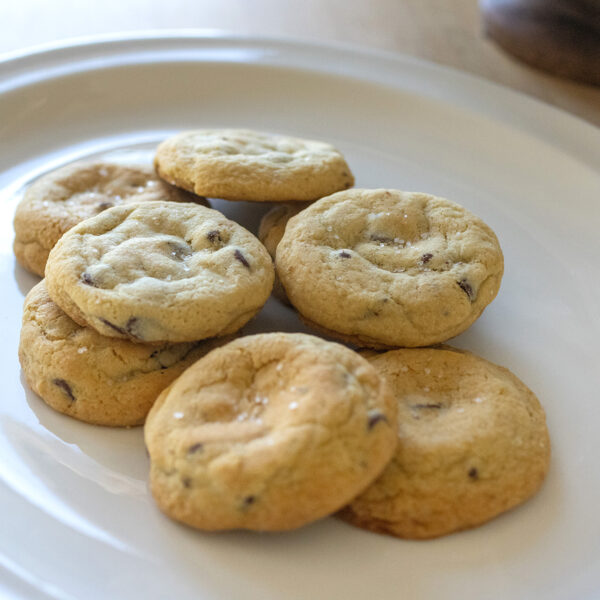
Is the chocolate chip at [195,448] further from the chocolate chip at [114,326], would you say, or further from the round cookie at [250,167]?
the round cookie at [250,167]

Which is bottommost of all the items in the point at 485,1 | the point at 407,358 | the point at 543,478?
the point at 543,478

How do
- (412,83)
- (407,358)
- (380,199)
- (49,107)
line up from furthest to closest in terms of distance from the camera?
(412,83)
(49,107)
(380,199)
(407,358)

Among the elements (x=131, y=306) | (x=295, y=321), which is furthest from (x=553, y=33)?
(x=131, y=306)

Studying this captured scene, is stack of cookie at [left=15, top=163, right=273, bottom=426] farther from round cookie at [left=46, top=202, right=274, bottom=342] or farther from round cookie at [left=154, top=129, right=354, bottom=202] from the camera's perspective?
round cookie at [left=154, top=129, right=354, bottom=202]

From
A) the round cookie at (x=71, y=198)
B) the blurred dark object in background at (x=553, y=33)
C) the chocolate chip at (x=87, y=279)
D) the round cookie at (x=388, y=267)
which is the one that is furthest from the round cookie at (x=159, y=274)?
the blurred dark object in background at (x=553, y=33)

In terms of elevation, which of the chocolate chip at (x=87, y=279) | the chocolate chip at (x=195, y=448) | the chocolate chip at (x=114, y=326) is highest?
the chocolate chip at (x=87, y=279)

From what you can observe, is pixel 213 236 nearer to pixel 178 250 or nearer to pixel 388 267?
pixel 178 250

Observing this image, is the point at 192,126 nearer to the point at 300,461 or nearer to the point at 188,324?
the point at 188,324

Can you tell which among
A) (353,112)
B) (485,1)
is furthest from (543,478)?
(485,1)

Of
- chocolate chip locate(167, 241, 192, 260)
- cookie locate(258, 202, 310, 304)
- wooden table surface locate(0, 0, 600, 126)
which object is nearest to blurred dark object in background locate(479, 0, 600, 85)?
wooden table surface locate(0, 0, 600, 126)
